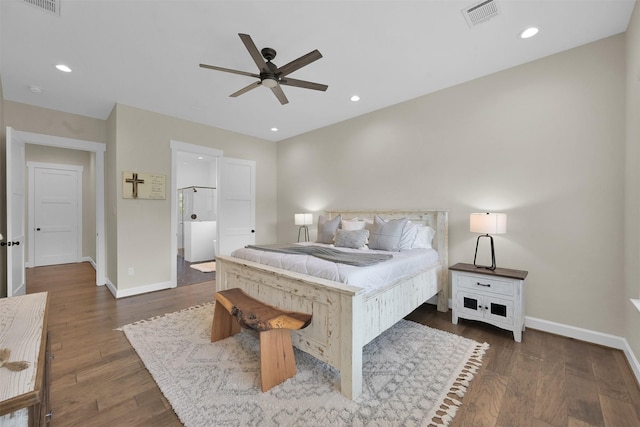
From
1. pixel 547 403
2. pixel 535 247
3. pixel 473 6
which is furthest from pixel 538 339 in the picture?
pixel 473 6

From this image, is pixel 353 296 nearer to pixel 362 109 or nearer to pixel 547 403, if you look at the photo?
pixel 547 403

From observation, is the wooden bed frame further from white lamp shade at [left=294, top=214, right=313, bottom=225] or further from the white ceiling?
the white ceiling

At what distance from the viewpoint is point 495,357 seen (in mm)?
2271

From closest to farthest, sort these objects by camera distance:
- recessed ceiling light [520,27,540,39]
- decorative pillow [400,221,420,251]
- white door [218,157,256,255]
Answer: recessed ceiling light [520,27,540,39] < decorative pillow [400,221,420,251] < white door [218,157,256,255]

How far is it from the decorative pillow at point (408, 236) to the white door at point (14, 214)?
15.2 ft

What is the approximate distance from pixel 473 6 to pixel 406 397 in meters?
2.91

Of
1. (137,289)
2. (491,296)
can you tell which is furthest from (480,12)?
(137,289)

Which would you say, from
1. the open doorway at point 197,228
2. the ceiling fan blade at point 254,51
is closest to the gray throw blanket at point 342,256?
the ceiling fan blade at point 254,51

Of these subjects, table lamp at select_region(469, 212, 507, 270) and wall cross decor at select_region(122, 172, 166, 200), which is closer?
table lamp at select_region(469, 212, 507, 270)

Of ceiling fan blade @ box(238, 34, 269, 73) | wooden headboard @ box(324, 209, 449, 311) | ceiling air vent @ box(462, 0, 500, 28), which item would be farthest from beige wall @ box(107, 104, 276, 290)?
ceiling air vent @ box(462, 0, 500, 28)

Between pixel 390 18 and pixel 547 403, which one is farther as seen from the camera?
pixel 390 18

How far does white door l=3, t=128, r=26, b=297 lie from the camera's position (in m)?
3.15

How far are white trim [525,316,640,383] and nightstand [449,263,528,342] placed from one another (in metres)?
0.29

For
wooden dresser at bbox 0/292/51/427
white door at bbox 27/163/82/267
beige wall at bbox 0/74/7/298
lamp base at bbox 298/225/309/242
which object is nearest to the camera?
wooden dresser at bbox 0/292/51/427
